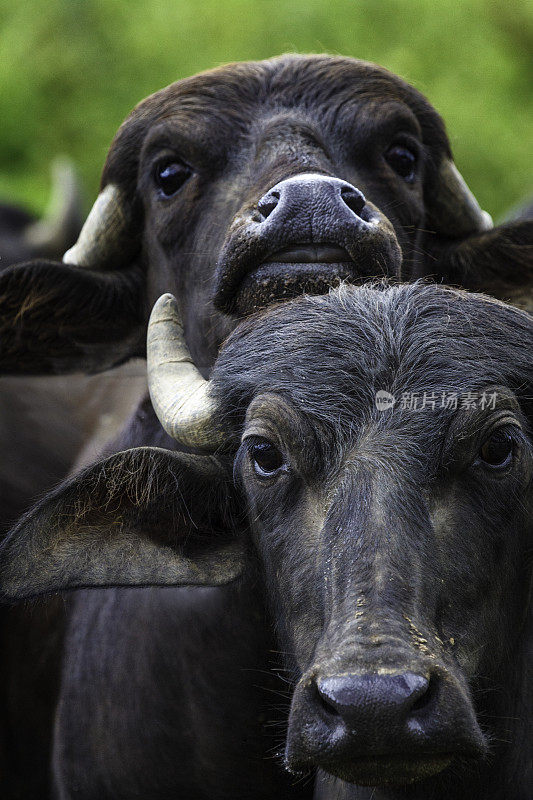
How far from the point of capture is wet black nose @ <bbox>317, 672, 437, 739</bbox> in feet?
8.64

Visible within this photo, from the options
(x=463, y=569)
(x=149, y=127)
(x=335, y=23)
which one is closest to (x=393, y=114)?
(x=149, y=127)

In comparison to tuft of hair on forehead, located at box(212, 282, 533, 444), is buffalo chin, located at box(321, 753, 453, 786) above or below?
below

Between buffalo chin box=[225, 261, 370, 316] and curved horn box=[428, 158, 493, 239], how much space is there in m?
1.16

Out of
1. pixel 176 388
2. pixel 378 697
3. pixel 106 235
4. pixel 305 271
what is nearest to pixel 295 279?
pixel 305 271

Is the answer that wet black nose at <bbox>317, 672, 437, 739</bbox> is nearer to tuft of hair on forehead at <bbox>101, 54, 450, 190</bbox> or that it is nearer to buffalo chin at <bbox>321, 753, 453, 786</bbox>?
buffalo chin at <bbox>321, 753, 453, 786</bbox>

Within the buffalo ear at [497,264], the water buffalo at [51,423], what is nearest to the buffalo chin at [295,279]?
the buffalo ear at [497,264]

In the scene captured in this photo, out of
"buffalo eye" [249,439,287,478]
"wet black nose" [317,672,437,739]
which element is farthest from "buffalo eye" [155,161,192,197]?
"wet black nose" [317,672,437,739]

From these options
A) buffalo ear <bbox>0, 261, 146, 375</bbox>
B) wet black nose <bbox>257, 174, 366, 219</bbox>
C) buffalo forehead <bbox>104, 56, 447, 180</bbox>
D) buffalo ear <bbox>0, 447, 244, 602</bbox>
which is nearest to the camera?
buffalo ear <bbox>0, 447, 244, 602</bbox>

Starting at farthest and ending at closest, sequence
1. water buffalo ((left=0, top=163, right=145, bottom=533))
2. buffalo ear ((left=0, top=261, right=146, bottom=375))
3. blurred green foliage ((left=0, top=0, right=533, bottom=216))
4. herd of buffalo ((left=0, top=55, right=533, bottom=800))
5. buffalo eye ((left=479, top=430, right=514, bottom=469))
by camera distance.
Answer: blurred green foliage ((left=0, top=0, right=533, bottom=216))
water buffalo ((left=0, top=163, right=145, bottom=533))
buffalo ear ((left=0, top=261, right=146, bottom=375))
buffalo eye ((left=479, top=430, right=514, bottom=469))
herd of buffalo ((left=0, top=55, right=533, bottom=800))

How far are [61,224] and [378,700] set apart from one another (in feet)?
28.1

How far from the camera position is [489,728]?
3537 millimetres

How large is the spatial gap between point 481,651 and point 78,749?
78.8 inches

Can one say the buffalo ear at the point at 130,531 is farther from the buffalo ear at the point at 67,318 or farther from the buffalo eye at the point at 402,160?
the buffalo eye at the point at 402,160

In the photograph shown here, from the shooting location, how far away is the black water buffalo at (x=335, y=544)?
Result: 281 centimetres
